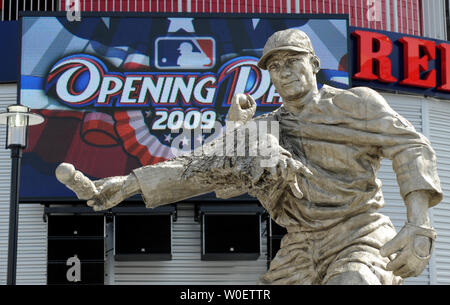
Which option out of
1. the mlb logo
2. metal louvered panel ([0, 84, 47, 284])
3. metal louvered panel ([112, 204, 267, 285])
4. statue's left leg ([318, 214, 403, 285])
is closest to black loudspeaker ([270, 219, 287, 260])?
metal louvered panel ([112, 204, 267, 285])

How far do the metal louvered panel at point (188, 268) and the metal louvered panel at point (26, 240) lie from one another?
152cm

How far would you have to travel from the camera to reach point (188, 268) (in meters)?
19.0

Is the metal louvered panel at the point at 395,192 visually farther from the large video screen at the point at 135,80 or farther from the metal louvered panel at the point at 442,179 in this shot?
the large video screen at the point at 135,80

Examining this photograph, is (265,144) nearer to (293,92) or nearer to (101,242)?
(293,92)

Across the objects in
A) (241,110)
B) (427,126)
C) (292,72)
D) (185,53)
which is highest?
(185,53)

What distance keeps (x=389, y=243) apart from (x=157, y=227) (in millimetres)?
13527

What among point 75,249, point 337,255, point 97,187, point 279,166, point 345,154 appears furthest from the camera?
point 75,249

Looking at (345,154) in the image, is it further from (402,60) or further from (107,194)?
(402,60)

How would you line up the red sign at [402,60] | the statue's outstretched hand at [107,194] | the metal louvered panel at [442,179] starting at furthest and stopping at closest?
1. the red sign at [402,60]
2. the metal louvered panel at [442,179]
3. the statue's outstretched hand at [107,194]

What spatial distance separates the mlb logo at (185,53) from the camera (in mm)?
19281

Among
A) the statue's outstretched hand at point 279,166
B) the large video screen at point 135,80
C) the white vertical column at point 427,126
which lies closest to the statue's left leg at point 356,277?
the statue's outstretched hand at point 279,166

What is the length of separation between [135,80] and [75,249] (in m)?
3.55

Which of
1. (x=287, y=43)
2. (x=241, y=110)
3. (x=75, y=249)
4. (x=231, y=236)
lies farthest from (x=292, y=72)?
(x=75, y=249)
